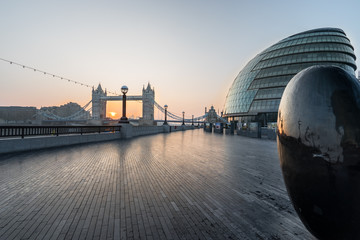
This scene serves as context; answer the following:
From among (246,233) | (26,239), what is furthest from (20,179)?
(246,233)

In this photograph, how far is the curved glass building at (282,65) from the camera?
165 ft

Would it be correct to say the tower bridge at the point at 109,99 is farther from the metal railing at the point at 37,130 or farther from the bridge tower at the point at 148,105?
the metal railing at the point at 37,130

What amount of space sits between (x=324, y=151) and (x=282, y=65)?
6272 cm

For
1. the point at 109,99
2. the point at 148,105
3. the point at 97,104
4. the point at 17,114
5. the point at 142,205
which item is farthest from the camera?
the point at 97,104

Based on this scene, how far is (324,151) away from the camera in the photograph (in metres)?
1.88

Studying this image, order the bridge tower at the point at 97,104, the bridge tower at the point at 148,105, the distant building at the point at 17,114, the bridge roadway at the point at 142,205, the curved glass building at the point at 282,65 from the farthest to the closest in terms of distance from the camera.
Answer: the bridge tower at the point at 97,104 < the bridge tower at the point at 148,105 < the distant building at the point at 17,114 < the curved glass building at the point at 282,65 < the bridge roadway at the point at 142,205

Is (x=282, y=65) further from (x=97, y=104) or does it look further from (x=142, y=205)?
(x=97, y=104)

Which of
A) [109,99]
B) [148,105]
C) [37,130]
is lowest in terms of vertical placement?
[37,130]

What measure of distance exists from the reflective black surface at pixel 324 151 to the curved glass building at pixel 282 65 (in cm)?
5426

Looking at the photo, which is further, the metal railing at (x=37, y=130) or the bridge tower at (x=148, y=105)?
the bridge tower at (x=148, y=105)

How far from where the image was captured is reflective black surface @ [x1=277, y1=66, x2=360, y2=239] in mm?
1821

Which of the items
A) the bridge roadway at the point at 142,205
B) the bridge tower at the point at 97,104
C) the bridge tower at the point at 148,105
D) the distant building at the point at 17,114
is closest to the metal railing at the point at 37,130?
the bridge roadway at the point at 142,205

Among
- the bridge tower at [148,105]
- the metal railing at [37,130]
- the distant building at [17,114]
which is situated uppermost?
the bridge tower at [148,105]

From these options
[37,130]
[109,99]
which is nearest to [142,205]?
[37,130]
